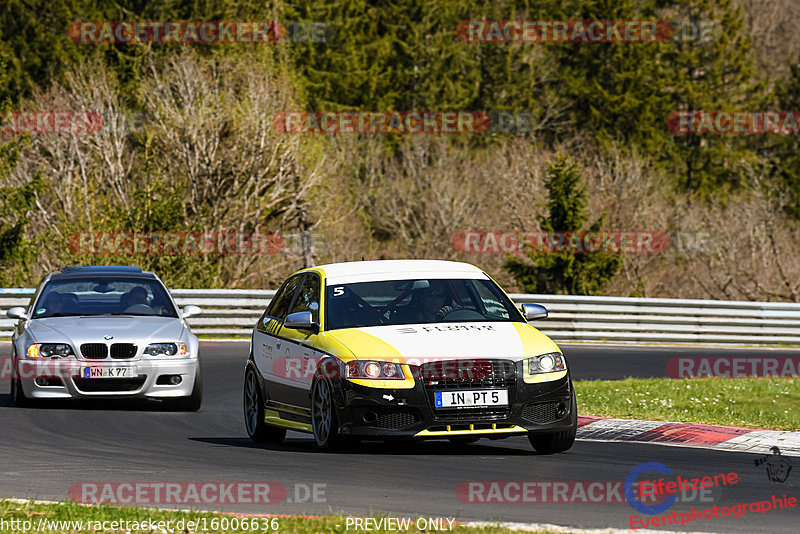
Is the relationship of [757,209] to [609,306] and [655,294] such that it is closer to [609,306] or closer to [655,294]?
[655,294]

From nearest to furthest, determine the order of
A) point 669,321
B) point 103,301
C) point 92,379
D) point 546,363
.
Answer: point 546,363 < point 92,379 < point 103,301 < point 669,321

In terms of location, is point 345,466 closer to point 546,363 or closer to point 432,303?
point 546,363

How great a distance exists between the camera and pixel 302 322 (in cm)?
1135

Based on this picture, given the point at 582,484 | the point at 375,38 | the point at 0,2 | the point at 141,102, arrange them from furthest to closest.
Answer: the point at 375,38 → the point at 0,2 → the point at 141,102 → the point at 582,484

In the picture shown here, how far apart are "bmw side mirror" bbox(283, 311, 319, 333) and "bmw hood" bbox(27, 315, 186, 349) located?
3.59 meters

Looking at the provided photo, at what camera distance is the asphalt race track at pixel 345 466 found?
817 centimetres

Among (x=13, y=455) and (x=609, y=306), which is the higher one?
(x=13, y=455)

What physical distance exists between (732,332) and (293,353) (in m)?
18.4

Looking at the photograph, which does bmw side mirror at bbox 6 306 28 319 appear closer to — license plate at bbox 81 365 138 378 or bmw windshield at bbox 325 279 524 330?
license plate at bbox 81 365 138 378

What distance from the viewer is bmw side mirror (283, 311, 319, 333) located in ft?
37.2

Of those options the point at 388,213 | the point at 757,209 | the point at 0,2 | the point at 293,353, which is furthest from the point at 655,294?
the point at 293,353

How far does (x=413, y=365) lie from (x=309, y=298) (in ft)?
6.45

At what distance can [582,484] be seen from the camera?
362 inches

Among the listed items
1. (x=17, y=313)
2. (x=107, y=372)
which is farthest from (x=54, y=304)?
(x=107, y=372)
